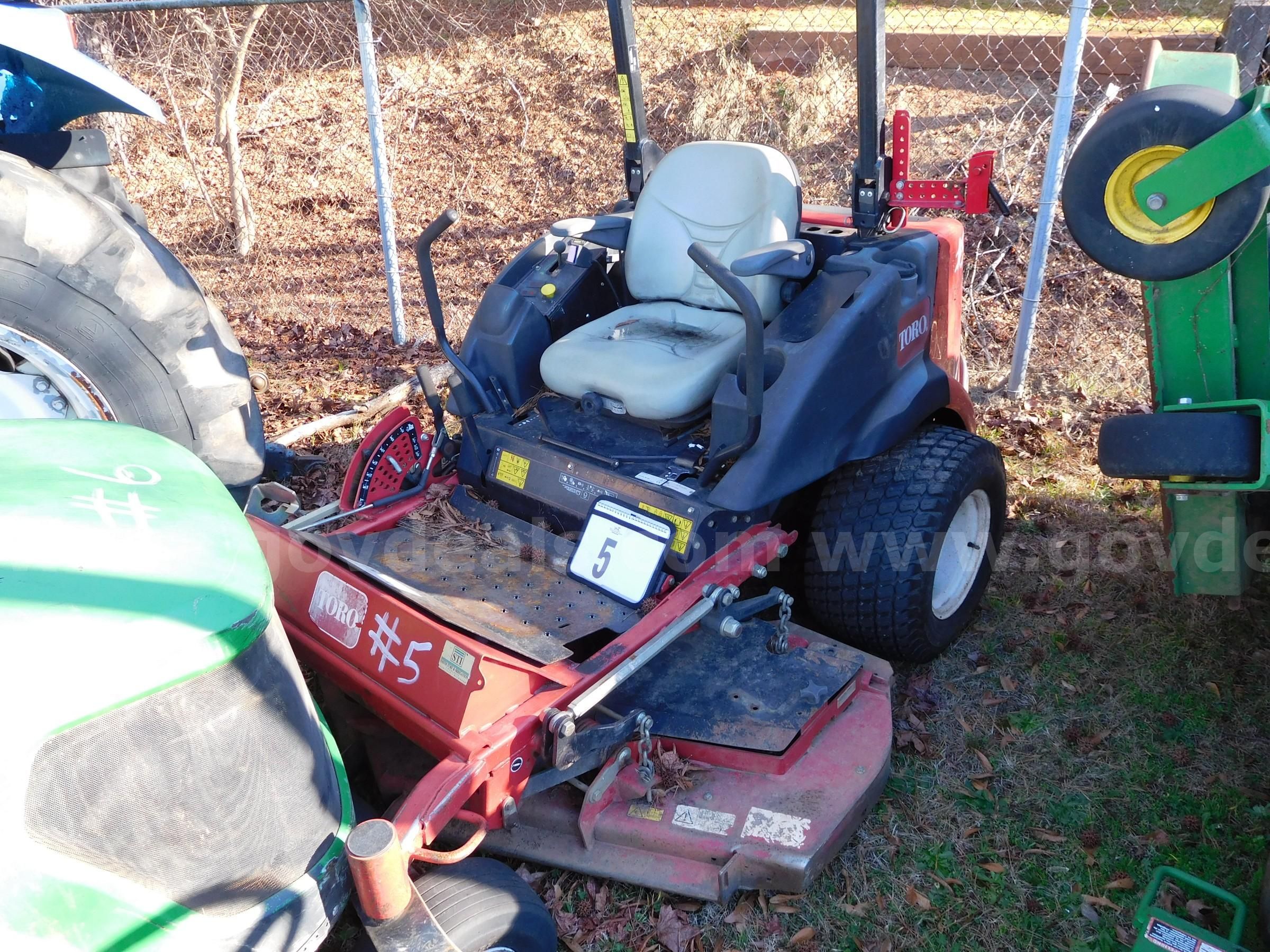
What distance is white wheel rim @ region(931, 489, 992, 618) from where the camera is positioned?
11.0 feet

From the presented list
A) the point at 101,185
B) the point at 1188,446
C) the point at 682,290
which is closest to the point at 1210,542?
the point at 1188,446

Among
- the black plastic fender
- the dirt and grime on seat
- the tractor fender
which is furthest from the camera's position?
the dirt and grime on seat

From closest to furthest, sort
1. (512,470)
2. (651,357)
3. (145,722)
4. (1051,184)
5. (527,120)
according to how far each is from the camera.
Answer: (145,722) → (651,357) → (512,470) → (1051,184) → (527,120)

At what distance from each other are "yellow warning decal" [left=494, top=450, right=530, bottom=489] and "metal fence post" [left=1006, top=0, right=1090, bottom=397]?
94.4 inches

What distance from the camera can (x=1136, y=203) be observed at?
246 cm

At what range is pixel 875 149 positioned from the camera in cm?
310

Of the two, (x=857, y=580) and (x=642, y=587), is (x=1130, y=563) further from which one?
(x=642, y=587)

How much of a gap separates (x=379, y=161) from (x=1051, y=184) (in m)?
3.25

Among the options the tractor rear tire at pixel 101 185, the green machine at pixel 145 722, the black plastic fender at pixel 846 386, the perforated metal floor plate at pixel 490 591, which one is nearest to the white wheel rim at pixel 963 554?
the black plastic fender at pixel 846 386

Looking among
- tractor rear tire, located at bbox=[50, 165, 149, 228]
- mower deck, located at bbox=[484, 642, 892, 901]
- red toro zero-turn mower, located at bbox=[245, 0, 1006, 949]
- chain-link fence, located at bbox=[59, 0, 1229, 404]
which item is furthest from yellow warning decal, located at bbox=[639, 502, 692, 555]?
chain-link fence, located at bbox=[59, 0, 1229, 404]

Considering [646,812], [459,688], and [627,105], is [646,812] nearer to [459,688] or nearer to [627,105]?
[459,688]

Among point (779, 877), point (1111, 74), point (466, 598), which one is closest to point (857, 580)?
point (779, 877)

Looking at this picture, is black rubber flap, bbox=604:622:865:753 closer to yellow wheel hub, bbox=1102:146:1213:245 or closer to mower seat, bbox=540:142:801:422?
mower seat, bbox=540:142:801:422

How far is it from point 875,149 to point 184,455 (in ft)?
7.32
